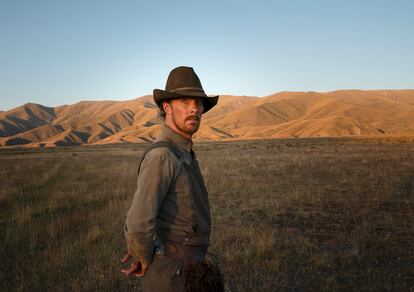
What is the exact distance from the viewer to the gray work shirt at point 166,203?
6.87 feet

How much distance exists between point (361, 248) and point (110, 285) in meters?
4.59

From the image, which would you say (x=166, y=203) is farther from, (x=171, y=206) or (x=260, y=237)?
(x=260, y=237)

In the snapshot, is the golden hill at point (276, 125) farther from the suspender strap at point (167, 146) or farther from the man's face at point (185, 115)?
the suspender strap at point (167, 146)

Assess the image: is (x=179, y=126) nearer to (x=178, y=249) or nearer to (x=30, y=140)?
(x=178, y=249)

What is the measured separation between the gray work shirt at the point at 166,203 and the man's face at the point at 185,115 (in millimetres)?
63

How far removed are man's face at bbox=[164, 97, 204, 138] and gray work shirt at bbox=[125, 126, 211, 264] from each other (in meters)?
0.06

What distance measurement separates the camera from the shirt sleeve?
6.82 feet

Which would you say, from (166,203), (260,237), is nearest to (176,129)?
(166,203)

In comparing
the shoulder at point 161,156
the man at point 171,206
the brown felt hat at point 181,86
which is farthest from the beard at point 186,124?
the shoulder at point 161,156

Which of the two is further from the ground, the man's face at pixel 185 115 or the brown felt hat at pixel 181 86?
the brown felt hat at pixel 181 86

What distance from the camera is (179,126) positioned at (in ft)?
8.27

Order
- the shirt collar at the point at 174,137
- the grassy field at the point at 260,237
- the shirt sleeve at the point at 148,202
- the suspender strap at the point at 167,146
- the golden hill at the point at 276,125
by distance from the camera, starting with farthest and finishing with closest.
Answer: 1. the golden hill at the point at 276,125
2. the grassy field at the point at 260,237
3. the shirt collar at the point at 174,137
4. the suspender strap at the point at 167,146
5. the shirt sleeve at the point at 148,202

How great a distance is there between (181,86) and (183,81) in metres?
0.05

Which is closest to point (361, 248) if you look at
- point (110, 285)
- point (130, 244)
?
point (110, 285)
